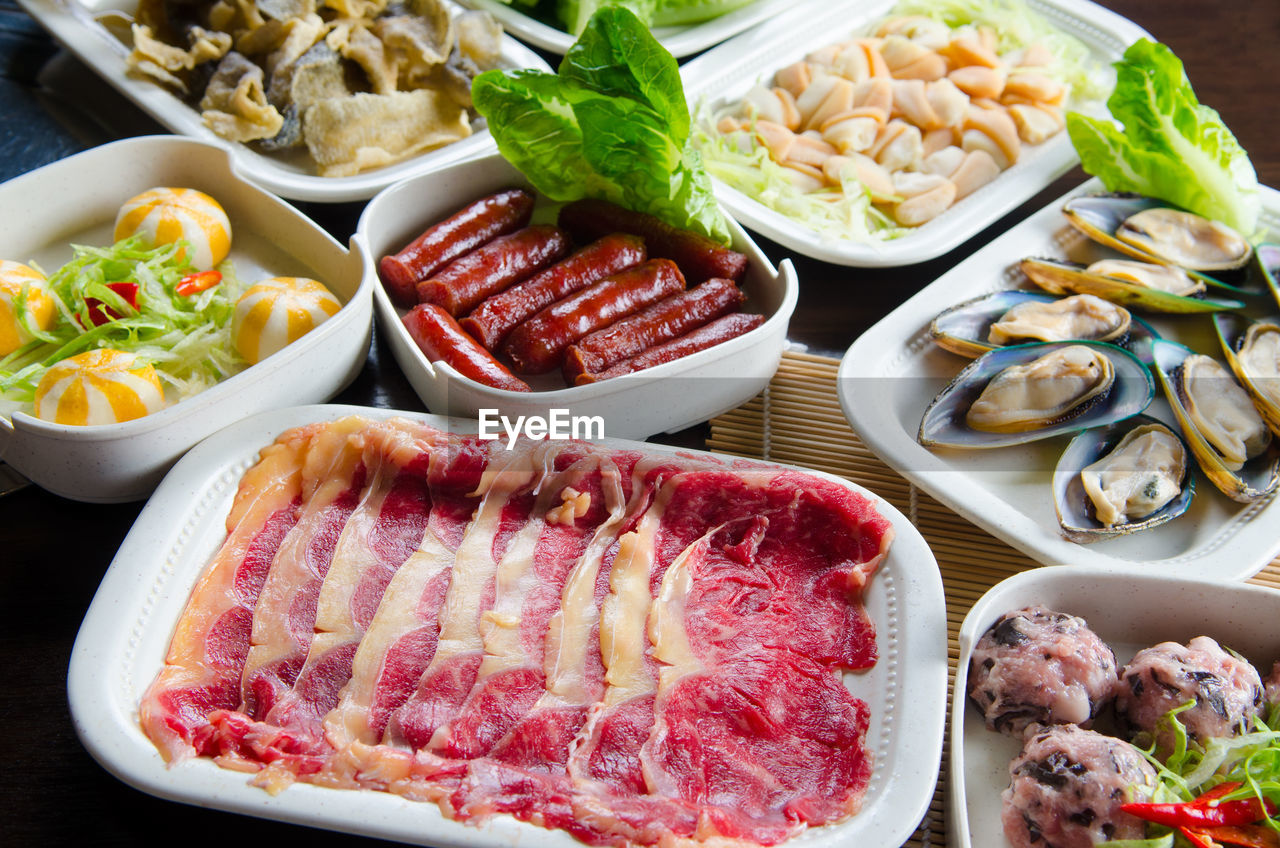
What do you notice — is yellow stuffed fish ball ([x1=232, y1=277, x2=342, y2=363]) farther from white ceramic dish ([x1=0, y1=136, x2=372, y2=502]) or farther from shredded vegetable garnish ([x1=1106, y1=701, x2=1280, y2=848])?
shredded vegetable garnish ([x1=1106, y1=701, x2=1280, y2=848])

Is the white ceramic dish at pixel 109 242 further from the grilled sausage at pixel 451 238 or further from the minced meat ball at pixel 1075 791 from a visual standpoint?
the minced meat ball at pixel 1075 791

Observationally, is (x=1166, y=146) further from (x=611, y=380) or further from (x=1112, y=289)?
(x=611, y=380)

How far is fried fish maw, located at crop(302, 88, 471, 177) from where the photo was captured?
2955mm

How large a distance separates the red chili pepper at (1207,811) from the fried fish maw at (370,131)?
2.62 m

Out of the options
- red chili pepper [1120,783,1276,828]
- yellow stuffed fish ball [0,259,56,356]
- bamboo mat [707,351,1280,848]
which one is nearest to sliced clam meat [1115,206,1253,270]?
bamboo mat [707,351,1280,848]

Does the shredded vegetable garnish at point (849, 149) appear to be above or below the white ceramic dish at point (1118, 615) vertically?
above

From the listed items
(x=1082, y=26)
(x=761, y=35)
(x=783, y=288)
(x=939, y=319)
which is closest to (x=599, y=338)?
(x=783, y=288)

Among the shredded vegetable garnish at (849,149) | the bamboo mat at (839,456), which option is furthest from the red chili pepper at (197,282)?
the shredded vegetable garnish at (849,149)

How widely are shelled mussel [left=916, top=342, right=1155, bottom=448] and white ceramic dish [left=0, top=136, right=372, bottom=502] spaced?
150 centimetres

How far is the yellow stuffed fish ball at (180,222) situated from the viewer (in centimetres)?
256

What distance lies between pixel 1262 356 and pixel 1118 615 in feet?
3.65

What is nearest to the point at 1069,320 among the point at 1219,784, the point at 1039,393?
the point at 1039,393

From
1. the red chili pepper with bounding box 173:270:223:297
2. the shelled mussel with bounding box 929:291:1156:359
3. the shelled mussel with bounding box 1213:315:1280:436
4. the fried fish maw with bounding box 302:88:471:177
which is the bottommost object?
the shelled mussel with bounding box 1213:315:1280:436

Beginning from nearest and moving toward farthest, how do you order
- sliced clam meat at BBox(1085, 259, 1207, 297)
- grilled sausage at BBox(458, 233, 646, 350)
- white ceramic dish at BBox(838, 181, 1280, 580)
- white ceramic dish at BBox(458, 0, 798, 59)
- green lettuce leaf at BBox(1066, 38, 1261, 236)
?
white ceramic dish at BBox(838, 181, 1280, 580) < grilled sausage at BBox(458, 233, 646, 350) < sliced clam meat at BBox(1085, 259, 1207, 297) < green lettuce leaf at BBox(1066, 38, 1261, 236) < white ceramic dish at BBox(458, 0, 798, 59)
